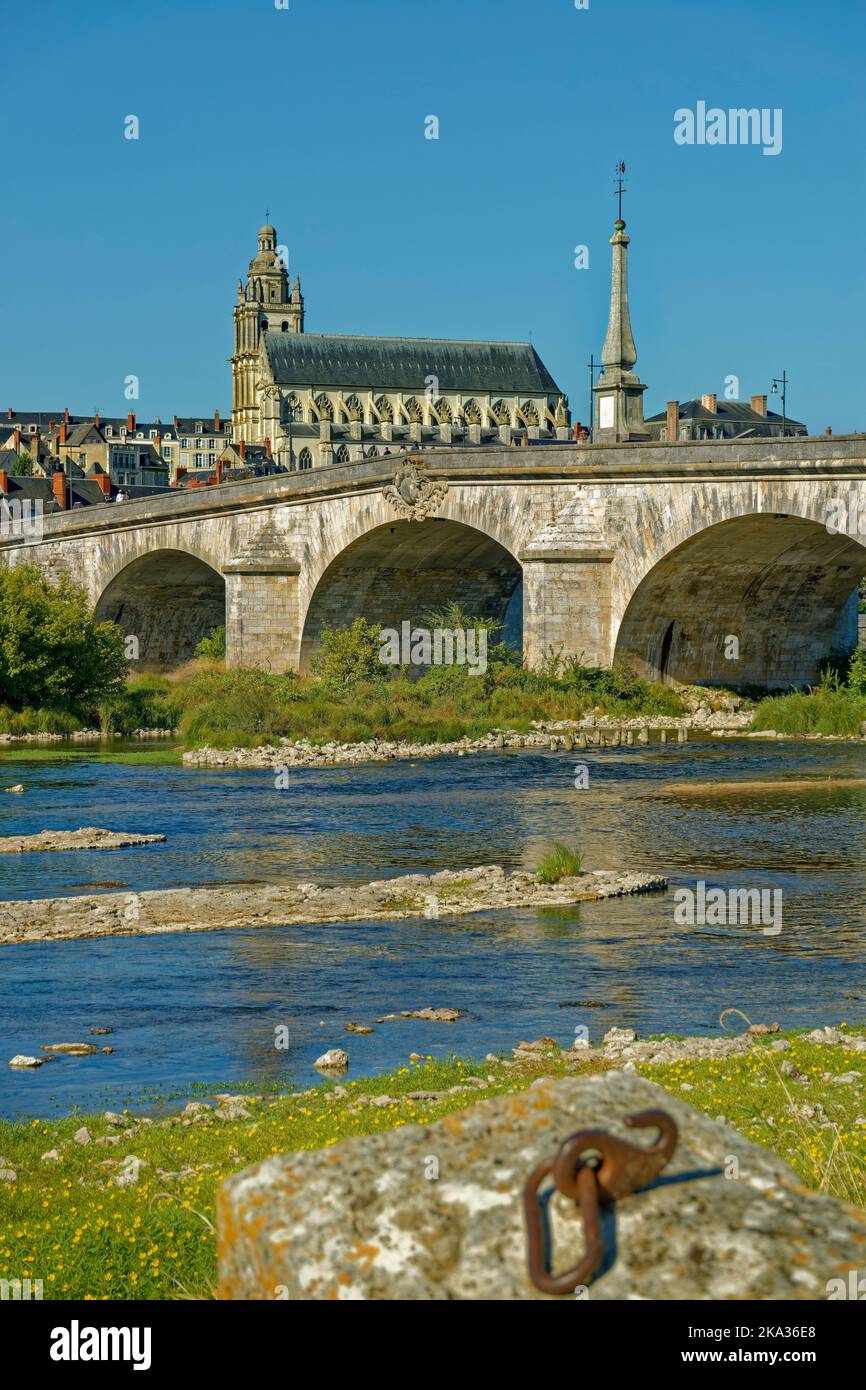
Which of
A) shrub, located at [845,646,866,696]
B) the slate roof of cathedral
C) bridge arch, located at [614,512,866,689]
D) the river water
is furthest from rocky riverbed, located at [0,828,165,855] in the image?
the slate roof of cathedral

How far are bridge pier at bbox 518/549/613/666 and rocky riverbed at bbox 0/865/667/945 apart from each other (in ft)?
78.8

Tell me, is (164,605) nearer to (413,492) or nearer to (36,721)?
(413,492)

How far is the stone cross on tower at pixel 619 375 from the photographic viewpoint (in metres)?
45.7

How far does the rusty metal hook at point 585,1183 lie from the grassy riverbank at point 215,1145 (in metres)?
2.72

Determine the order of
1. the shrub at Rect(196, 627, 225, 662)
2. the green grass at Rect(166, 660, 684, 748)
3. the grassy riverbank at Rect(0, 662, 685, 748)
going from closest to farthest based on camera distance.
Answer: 1. the green grass at Rect(166, 660, 684, 748)
2. the grassy riverbank at Rect(0, 662, 685, 748)
3. the shrub at Rect(196, 627, 225, 662)

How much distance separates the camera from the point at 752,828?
84.2 feet

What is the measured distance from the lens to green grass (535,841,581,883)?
2056 cm

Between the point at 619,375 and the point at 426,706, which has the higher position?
the point at 619,375

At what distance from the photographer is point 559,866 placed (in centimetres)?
2075

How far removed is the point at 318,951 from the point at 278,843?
8.51 meters

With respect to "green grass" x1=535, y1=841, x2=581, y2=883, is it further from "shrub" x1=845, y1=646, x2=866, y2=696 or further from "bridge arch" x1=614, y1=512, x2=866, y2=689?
"shrub" x1=845, y1=646, x2=866, y2=696

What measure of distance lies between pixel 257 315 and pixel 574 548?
13753 cm

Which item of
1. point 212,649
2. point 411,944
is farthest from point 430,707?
point 411,944

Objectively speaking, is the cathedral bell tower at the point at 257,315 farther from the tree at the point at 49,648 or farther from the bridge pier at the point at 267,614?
the tree at the point at 49,648
